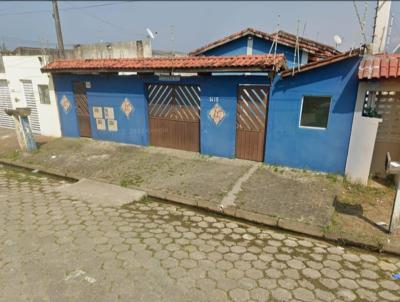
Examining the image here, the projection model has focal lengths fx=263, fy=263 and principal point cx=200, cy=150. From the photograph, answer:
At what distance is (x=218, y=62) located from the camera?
23.0ft

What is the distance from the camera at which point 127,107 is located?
926cm

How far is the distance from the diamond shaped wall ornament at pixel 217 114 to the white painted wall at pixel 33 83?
6.98 meters

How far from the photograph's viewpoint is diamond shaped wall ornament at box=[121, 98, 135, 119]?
30.1 feet

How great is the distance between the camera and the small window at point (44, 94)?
11.0m

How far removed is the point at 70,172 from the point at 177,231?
435cm

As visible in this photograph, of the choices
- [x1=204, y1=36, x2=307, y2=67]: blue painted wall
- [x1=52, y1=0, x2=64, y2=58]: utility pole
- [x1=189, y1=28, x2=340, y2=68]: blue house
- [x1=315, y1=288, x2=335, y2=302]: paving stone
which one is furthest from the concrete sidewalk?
[x1=52, y1=0, x2=64, y2=58]: utility pole

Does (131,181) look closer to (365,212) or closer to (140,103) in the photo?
(140,103)

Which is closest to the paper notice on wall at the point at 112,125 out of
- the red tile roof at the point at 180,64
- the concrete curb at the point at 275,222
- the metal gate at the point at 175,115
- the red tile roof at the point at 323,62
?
the metal gate at the point at 175,115

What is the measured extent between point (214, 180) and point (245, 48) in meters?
8.43

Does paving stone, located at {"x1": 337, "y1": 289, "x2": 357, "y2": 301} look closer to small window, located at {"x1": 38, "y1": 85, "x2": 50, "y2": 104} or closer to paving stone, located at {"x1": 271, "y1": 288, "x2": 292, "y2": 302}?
paving stone, located at {"x1": 271, "y1": 288, "x2": 292, "y2": 302}

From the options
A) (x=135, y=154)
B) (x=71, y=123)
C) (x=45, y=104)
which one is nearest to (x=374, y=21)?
(x=135, y=154)

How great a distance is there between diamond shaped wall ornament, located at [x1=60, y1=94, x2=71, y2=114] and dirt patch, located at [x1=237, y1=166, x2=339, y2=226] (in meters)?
8.02

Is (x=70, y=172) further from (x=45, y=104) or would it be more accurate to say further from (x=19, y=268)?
(x=45, y=104)

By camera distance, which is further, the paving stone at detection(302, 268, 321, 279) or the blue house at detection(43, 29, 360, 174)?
the blue house at detection(43, 29, 360, 174)
